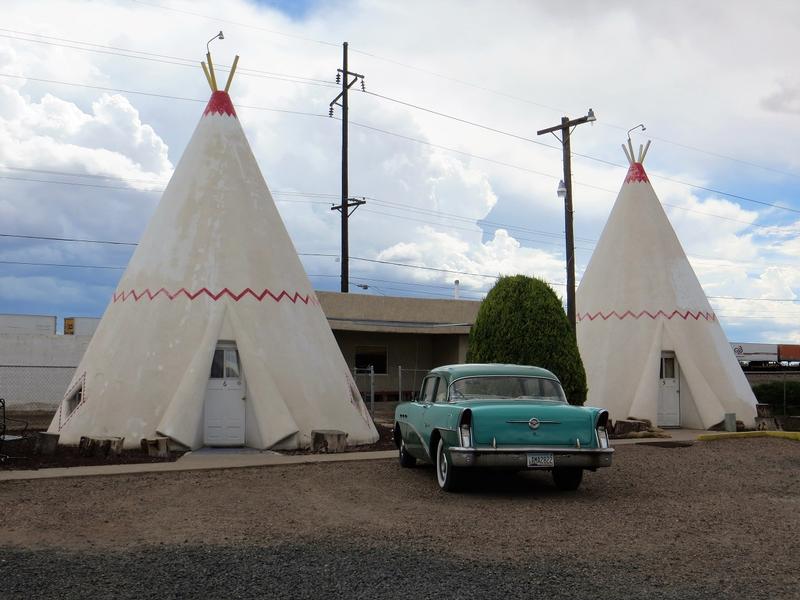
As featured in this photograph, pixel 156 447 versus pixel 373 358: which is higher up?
pixel 373 358

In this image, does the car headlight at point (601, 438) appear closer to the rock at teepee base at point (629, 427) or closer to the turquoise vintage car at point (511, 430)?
the turquoise vintage car at point (511, 430)

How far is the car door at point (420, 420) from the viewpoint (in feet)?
28.9

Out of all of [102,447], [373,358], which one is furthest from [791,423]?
[102,447]

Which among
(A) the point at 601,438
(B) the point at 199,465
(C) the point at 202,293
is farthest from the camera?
(C) the point at 202,293

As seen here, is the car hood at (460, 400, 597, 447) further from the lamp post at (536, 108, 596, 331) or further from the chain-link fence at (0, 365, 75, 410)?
the chain-link fence at (0, 365, 75, 410)

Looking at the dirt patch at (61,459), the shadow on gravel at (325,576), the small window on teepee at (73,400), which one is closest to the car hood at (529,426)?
the shadow on gravel at (325,576)

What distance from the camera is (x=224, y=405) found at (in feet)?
38.5

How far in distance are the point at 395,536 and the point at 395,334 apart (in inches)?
661

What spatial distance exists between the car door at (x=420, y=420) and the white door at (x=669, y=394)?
30.8 feet

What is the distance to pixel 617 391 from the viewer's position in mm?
17094

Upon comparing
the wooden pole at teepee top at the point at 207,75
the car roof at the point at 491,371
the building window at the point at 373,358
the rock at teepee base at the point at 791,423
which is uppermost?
the wooden pole at teepee top at the point at 207,75

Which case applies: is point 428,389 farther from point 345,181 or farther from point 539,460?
point 345,181

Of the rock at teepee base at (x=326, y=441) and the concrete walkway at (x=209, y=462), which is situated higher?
the rock at teepee base at (x=326, y=441)

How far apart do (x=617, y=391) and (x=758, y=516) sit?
10438 millimetres
